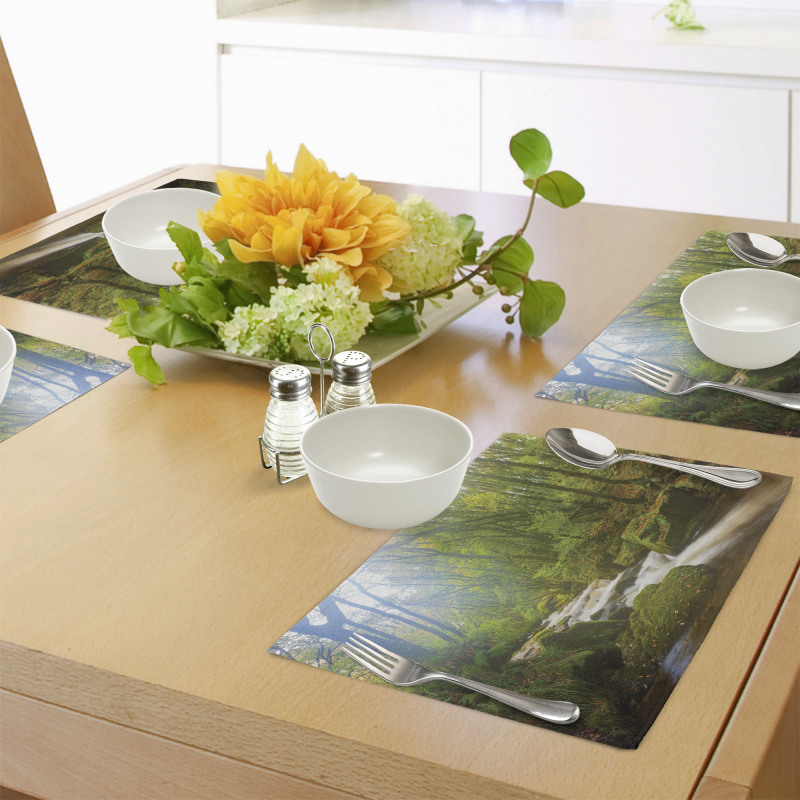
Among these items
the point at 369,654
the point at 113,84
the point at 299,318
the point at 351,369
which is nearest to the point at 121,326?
the point at 299,318

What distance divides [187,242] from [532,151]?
14.5 inches

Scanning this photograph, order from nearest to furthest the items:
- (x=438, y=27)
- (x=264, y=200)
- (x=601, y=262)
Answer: (x=264, y=200) → (x=601, y=262) → (x=438, y=27)

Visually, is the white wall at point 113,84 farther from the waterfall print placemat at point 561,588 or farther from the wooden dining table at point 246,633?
the waterfall print placemat at point 561,588

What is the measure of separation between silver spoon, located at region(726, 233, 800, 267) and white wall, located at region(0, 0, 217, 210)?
2.05 m

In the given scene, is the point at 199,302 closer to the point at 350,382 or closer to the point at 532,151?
the point at 350,382

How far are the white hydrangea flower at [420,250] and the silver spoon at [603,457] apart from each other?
238 millimetres

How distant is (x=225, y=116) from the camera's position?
315cm

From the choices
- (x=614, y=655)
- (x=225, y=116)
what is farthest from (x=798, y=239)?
(x=225, y=116)

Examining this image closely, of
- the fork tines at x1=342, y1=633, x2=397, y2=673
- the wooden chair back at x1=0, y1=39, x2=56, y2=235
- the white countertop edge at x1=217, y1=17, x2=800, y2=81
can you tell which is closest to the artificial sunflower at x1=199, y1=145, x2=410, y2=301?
the fork tines at x1=342, y1=633, x2=397, y2=673

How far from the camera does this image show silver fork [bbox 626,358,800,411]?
0.99 metres

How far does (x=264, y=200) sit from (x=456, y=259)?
21 centimetres

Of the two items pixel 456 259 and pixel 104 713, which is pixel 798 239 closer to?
pixel 456 259

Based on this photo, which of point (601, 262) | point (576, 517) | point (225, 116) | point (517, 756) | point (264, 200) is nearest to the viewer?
point (517, 756)

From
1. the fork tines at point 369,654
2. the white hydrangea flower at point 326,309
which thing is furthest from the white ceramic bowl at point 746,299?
the fork tines at point 369,654
